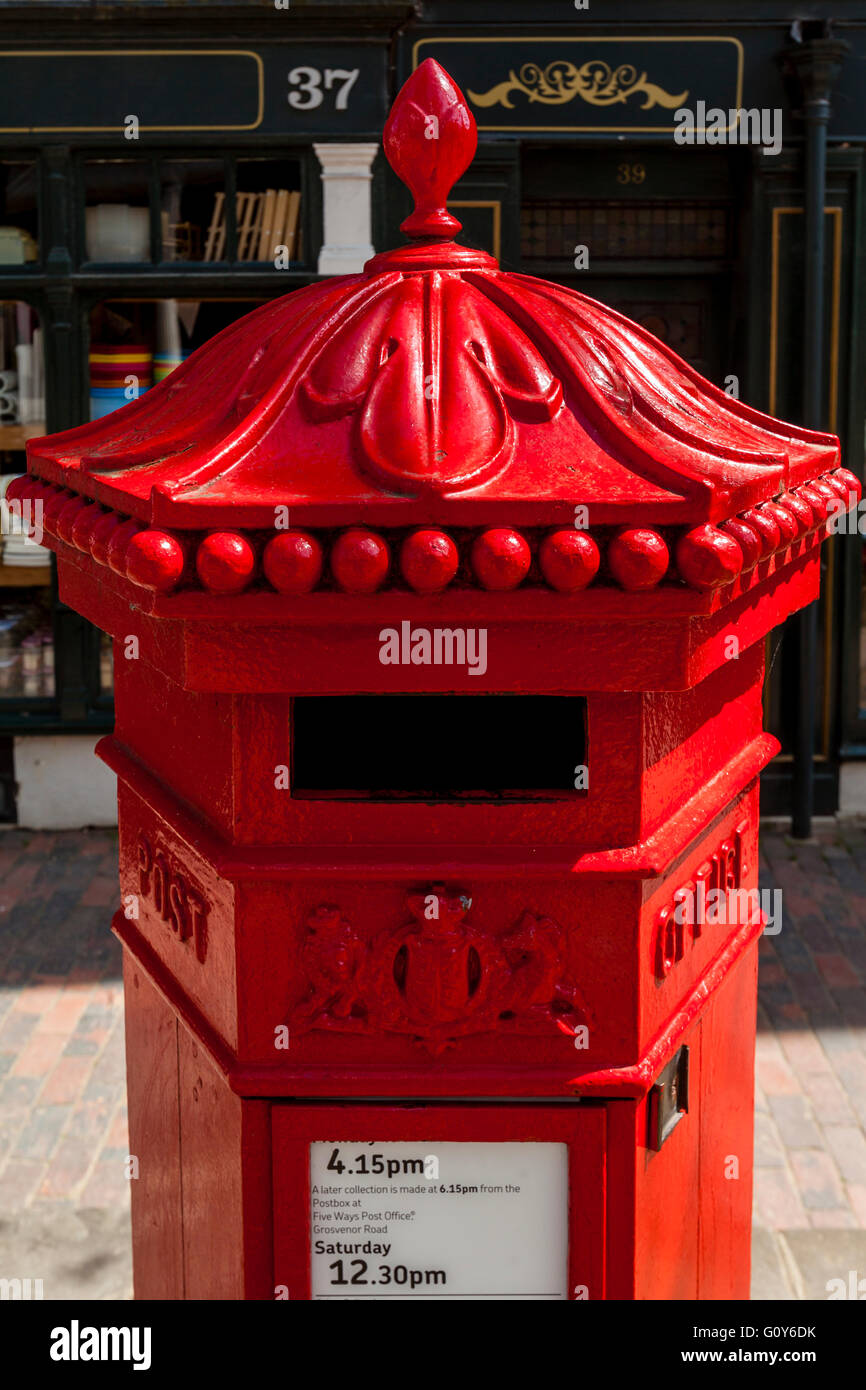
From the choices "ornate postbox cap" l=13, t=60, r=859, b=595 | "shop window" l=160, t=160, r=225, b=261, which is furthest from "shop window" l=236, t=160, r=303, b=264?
"ornate postbox cap" l=13, t=60, r=859, b=595

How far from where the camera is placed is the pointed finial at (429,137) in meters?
1.93

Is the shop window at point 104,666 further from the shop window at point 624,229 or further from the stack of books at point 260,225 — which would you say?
the shop window at point 624,229

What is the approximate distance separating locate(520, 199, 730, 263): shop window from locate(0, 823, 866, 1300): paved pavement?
121 inches

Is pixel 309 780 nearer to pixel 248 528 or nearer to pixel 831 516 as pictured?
pixel 248 528

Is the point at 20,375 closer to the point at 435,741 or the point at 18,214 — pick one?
the point at 18,214

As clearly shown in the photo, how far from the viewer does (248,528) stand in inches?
56.7

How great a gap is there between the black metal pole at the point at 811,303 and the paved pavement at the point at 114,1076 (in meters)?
0.43

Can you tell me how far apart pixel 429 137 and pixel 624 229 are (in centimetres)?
548

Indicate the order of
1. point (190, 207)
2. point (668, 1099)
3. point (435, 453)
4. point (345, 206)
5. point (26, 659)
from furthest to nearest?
point (26, 659) < point (190, 207) < point (345, 206) < point (668, 1099) < point (435, 453)

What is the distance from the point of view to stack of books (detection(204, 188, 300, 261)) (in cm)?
690

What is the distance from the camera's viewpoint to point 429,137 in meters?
1.93

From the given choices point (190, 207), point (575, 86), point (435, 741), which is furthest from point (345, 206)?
point (435, 741)

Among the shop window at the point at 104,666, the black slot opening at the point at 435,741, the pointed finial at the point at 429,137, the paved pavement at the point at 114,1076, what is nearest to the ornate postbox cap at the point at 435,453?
the pointed finial at the point at 429,137

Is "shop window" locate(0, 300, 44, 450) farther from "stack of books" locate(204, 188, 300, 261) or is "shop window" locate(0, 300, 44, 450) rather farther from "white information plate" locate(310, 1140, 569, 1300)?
"white information plate" locate(310, 1140, 569, 1300)
